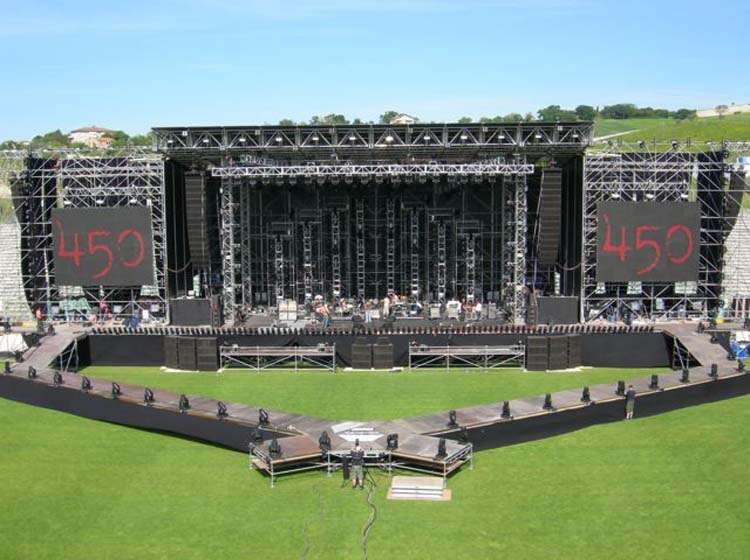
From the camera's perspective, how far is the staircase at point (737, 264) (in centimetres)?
3866

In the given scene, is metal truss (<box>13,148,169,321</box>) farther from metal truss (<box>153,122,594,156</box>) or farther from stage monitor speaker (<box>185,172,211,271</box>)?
metal truss (<box>153,122,594,156</box>)

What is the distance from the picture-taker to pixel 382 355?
32.0 m

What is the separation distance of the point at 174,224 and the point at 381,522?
82.3 feet

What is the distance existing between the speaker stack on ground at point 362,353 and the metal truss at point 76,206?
11.0 meters

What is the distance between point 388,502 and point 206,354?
54.0 feet

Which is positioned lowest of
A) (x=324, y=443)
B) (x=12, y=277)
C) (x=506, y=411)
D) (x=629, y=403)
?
(x=629, y=403)

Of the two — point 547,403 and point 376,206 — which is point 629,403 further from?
point 376,206

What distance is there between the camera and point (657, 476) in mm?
18547

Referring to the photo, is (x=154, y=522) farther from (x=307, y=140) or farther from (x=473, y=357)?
(x=307, y=140)

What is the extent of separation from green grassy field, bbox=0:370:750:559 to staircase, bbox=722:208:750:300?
17167 millimetres

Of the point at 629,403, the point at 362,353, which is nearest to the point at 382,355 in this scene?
the point at 362,353

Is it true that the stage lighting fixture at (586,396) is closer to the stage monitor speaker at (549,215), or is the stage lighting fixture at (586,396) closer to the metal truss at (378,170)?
the metal truss at (378,170)

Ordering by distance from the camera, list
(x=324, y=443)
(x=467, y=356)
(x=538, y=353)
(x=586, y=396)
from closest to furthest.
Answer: (x=324, y=443) → (x=586, y=396) → (x=538, y=353) → (x=467, y=356)

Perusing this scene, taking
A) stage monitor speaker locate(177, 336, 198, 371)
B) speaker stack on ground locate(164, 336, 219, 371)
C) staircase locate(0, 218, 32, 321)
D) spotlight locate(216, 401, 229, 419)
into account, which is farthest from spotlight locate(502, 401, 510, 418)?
staircase locate(0, 218, 32, 321)
